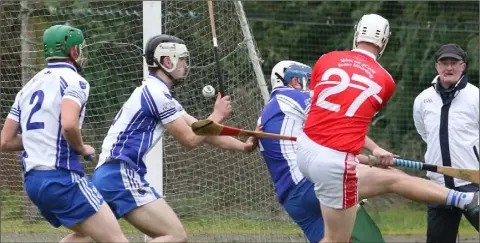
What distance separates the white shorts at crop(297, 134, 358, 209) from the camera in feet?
23.0

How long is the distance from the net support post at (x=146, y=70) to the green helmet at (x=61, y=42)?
7.37 feet

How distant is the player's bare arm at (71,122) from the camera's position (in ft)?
22.6

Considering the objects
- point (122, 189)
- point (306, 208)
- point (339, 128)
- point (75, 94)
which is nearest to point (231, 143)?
point (306, 208)

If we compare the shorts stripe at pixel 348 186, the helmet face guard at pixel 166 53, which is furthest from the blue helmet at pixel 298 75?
the shorts stripe at pixel 348 186

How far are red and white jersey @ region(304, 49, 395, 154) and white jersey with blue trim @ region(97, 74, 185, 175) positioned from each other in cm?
97

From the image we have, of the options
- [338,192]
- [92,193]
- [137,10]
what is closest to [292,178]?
[338,192]

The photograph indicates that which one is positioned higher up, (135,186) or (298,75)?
(298,75)

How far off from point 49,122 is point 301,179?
1.78 m

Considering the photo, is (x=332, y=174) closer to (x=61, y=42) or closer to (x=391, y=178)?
(x=391, y=178)

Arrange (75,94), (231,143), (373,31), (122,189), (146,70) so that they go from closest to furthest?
1. (75,94)
2. (373,31)
3. (122,189)
4. (231,143)
5. (146,70)

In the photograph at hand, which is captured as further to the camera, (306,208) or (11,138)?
(306,208)

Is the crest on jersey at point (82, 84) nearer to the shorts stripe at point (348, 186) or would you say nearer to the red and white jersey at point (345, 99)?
the red and white jersey at point (345, 99)

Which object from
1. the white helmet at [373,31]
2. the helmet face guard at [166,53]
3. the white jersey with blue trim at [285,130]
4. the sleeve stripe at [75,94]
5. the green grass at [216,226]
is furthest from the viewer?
the green grass at [216,226]

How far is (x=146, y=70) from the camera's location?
9656 mm
